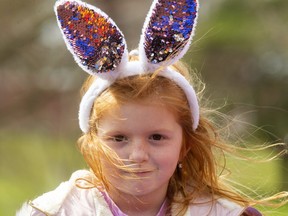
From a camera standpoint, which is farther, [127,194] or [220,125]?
[220,125]

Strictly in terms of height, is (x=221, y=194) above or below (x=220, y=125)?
below

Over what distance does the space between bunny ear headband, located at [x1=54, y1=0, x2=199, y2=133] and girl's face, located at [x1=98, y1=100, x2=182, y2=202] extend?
0.13 m

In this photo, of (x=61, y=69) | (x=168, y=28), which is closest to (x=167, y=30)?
(x=168, y=28)

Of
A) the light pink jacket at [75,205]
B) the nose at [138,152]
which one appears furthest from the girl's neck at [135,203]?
the nose at [138,152]

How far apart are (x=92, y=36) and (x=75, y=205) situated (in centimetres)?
52

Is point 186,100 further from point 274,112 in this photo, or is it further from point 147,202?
point 274,112

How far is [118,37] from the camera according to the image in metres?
2.37

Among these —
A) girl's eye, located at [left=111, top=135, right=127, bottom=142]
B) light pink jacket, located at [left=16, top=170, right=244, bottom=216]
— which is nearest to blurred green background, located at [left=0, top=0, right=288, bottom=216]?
light pink jacket, located at [left=16, top=170, right=244, bottom=216]

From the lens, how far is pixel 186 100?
2445mm

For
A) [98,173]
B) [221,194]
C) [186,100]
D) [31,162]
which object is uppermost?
[186,100]

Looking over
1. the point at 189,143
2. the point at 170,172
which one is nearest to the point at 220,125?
the point at 189,143

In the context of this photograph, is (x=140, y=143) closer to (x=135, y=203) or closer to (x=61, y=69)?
(x=135, y=203)

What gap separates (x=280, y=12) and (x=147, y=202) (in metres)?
4.28

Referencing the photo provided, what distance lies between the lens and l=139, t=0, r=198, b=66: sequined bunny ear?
2359 mm
